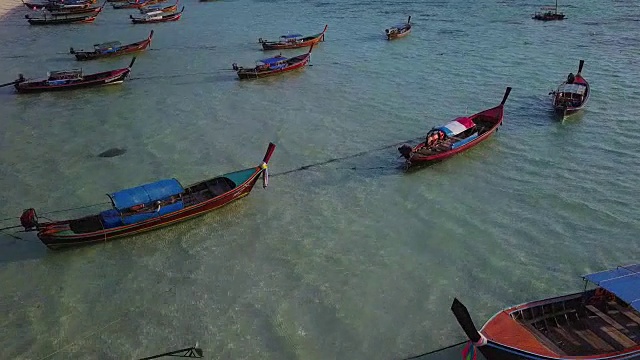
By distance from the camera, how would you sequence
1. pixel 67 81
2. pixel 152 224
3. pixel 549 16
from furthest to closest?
pixel 549 16 < pixel 67 81 < pixel 152 224

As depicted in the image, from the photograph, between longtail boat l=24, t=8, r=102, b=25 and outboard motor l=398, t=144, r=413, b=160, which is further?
longtail boat l=24, t=8, r=102, b=25

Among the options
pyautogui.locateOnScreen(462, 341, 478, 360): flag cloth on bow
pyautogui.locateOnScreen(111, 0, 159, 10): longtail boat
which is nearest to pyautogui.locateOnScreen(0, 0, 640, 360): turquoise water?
pyautogui.locateOnScreen(462, 341, 478, 360): flag cloth on bow

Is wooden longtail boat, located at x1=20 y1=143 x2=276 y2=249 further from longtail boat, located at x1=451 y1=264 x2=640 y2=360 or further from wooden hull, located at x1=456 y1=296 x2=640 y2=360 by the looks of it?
wooden hull, located at x1=456 y1=296 x2=640 y2=360

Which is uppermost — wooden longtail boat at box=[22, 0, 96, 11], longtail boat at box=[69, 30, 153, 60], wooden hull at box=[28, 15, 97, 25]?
wooden longtail boat at box=[22, 0, 96, 11]

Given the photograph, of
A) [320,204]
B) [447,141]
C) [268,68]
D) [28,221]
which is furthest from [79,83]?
[447,141]

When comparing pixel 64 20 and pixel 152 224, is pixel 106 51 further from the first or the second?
pixel 152 224

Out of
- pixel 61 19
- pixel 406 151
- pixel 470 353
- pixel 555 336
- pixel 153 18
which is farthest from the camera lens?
pixel 61 19
